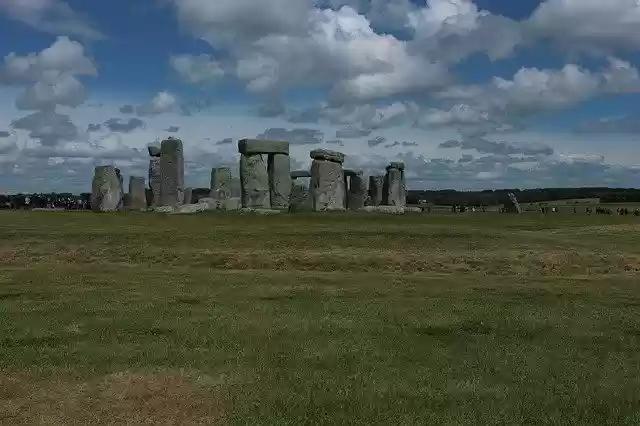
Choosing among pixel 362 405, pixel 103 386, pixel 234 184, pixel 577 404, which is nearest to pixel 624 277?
pixel 577 404

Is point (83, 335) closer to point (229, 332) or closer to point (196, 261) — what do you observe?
point (229, 332)

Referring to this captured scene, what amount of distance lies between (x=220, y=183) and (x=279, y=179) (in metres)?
6.32

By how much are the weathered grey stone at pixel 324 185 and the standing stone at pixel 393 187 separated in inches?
434

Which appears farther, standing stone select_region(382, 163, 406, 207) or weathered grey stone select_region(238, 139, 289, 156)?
standing stone select_region(382, 163, 406, 207)

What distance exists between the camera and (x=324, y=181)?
1460 inches

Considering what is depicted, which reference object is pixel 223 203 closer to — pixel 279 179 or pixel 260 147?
pixel 279 179

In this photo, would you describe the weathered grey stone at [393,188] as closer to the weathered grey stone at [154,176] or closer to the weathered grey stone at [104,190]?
the weathered grey stone at [154,176]

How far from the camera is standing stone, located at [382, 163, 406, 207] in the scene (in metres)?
47.9

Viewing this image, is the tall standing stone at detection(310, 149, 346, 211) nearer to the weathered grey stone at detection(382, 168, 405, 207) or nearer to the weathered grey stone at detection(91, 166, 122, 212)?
the weathered grey stone at detection(382, 168, 405, 207)

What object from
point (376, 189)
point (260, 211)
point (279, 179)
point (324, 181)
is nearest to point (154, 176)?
point (279, 179)

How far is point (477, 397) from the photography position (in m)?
7.33

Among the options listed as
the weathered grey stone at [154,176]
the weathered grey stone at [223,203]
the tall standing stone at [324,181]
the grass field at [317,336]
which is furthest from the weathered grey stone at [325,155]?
the grass field at [317,336]

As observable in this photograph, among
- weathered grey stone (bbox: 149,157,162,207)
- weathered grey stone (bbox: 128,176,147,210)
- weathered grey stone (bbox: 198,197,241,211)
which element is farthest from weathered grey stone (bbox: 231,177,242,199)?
weathered grey stone (bbox: 128,176,147,210)

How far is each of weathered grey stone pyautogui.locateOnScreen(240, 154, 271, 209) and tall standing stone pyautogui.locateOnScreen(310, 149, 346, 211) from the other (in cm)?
277
